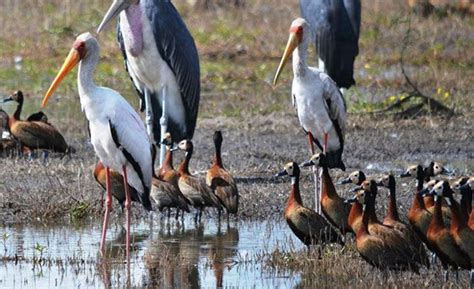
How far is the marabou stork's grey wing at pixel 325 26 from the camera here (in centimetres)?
1423

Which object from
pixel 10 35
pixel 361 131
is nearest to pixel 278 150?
pixel 361 131

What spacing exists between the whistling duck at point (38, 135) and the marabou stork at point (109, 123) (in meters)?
3.94

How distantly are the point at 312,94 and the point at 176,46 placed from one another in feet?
6.02

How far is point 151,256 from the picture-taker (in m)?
9.37

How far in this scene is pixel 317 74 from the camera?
11.2m

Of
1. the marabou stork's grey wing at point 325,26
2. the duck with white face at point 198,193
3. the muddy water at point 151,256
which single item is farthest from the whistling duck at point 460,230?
the marabou stork's grey wing at point 325,26

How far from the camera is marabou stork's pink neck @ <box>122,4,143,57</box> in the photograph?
12.2 meters

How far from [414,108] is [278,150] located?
7.76 ft

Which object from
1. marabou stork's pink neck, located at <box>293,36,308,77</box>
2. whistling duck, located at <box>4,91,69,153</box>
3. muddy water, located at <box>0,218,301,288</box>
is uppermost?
marabou stork's pink neck, located at <box>293,36,308,77</box>

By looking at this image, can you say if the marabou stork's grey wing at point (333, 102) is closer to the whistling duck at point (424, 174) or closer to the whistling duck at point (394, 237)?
the whistling duck at point (424, 174)

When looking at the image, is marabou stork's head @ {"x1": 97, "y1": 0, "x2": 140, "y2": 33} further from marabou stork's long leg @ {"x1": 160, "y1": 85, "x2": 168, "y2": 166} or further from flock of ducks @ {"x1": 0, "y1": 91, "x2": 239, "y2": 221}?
flock of ducks @ {"x1": 0, "y1": 91, "x2": 239, "y2": 221}

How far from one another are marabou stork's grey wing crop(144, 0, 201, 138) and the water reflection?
219 centimetres

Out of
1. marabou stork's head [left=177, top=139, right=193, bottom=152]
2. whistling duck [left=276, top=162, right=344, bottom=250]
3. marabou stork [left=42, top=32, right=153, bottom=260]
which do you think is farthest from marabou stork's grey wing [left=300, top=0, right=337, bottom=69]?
whistling duck [left=276, top=162, right=344, bottom=250]

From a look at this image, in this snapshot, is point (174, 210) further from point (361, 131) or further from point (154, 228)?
point (361, 131)
